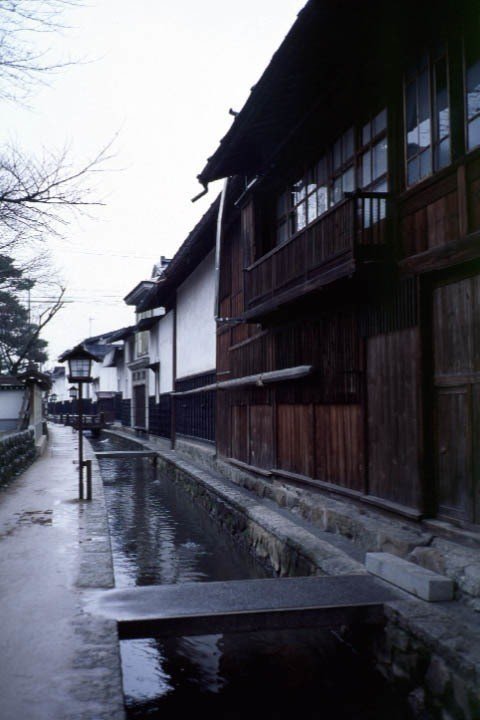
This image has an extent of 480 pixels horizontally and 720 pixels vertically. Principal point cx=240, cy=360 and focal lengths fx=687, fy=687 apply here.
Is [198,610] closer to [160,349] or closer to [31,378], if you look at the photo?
[31,378]

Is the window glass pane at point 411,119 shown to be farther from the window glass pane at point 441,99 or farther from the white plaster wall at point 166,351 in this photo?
the white plaster wall at point 166,351

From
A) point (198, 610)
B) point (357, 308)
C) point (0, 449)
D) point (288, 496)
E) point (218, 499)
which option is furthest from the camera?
point (0, 449)

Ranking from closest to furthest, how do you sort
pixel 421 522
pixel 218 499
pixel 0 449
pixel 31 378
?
1. pixel 421 522
2. pixel 218 499
3. pixel 0 449
4. pixel 31 378

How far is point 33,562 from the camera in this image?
8.12 m

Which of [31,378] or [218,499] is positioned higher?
[31,378]

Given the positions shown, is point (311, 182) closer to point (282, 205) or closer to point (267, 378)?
point (282, 205)

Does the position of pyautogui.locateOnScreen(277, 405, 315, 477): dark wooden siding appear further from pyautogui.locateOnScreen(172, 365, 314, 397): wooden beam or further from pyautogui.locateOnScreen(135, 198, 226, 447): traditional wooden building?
pyautogui.locateOnScreen(135, 198, 226, 447): traditional wooden building

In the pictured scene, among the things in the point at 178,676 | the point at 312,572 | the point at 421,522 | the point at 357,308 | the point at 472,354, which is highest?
the point at 357,308

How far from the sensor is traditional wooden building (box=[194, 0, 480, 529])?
22.7ft

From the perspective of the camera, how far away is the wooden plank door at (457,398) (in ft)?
21.6

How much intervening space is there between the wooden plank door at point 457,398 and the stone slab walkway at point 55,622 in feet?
11.7

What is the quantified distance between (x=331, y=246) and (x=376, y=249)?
1.05 metres

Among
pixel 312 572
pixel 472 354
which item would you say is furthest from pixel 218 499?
pixel 472 354

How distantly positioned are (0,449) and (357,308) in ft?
31.7
